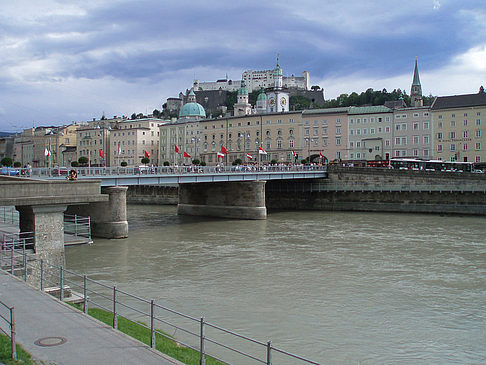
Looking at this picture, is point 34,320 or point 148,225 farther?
point 148,225

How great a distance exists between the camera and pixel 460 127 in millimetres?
79688

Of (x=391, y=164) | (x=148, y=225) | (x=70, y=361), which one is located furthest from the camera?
(x=391, y=164)

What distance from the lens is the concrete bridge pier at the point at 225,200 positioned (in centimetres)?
5488

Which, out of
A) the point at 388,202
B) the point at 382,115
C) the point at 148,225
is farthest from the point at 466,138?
the point at 148,225

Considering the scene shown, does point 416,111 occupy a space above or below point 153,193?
above

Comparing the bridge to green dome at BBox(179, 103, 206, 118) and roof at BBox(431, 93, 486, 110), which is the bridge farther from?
green dome at BBox(179, 103, 206, 118)

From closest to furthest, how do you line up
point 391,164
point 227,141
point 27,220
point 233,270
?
point 27,220
point 233,270
point 391,164
point 227,141

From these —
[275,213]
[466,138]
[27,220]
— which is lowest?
[275,213]

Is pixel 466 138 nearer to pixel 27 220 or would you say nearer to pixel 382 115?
pixel 382 115

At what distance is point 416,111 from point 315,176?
29.0 m

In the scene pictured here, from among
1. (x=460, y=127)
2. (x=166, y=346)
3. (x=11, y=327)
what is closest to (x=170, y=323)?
(x=166, y=346)

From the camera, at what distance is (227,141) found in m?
104

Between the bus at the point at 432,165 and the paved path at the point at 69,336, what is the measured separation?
62.6 meters

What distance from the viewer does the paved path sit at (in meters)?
9.07
